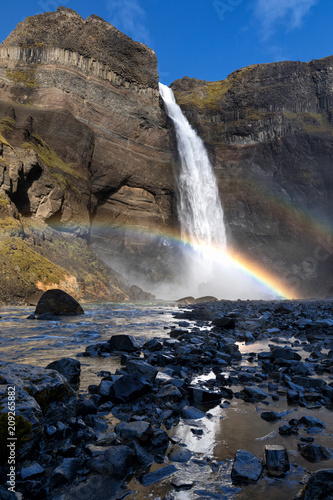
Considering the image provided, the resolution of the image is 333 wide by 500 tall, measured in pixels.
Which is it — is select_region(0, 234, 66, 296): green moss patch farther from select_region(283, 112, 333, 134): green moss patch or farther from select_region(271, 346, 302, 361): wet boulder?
select_region(283, 112, 333, 134): green moss patch

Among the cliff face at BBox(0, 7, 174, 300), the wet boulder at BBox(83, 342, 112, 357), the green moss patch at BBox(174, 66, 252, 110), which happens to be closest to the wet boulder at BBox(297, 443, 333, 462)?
the wet boulder at BBox(83, 342, 112, 357)

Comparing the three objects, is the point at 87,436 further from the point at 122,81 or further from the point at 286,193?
Answer: the point at 286,193

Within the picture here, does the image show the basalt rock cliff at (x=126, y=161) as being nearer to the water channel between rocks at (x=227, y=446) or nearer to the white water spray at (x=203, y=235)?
the white water spray at (x=203, y=235)

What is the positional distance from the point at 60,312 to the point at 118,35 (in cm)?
5714

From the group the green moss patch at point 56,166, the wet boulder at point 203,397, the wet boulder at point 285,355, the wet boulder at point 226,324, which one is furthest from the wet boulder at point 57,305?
the green moss patch at point 56,166

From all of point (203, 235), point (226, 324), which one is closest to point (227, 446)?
point (226, 324)

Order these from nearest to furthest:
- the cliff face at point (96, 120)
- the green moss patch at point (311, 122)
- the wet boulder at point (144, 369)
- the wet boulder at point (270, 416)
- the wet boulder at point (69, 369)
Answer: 1. the wet boulder at point (270, 416)
2. the wet boulder at point (69, 369)
3. the wet boulder at point (144, 369)
4. the cliff face at point (96, 120)
5. the green moss patch at point (311, 122)

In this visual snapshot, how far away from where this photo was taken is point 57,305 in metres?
14.3

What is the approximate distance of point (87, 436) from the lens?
2.64m

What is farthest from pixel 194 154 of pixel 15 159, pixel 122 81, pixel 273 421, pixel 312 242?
pixel 273 421

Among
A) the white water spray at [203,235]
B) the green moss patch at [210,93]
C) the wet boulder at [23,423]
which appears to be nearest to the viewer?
the wet boulder at [23,423]

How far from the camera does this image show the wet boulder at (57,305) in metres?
14.1

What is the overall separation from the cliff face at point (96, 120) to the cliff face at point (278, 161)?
1548cm

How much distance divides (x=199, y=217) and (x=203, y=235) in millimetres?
3424
